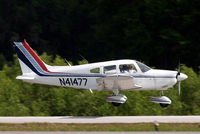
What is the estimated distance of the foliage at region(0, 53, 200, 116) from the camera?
1481 centimetres

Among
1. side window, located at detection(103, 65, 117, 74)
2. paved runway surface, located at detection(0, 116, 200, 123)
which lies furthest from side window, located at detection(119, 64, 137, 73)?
paved runway surface, located at detection(0, 116, 200, 123)

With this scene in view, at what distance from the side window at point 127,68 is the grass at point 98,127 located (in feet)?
7.72

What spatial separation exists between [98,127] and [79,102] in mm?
3044

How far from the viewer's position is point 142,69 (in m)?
14.3

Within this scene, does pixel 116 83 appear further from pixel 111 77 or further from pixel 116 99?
pixel 116 99

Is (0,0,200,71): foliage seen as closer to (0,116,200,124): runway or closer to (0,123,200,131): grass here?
(0,116,200,124): runway

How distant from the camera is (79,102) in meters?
14.9

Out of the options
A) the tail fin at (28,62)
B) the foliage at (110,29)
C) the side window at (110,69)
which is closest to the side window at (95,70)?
the side window at (110,69)

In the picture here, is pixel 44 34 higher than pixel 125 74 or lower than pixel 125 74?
lower

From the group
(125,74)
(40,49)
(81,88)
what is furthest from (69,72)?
(40,49)

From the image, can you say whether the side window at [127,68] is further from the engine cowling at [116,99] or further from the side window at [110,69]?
the engine cowling at [116,99]

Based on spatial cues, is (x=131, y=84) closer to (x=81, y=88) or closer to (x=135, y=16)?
(x=81, y=88)

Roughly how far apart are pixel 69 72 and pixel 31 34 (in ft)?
70.7

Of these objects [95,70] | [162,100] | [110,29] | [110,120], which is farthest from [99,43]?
[110,120]
